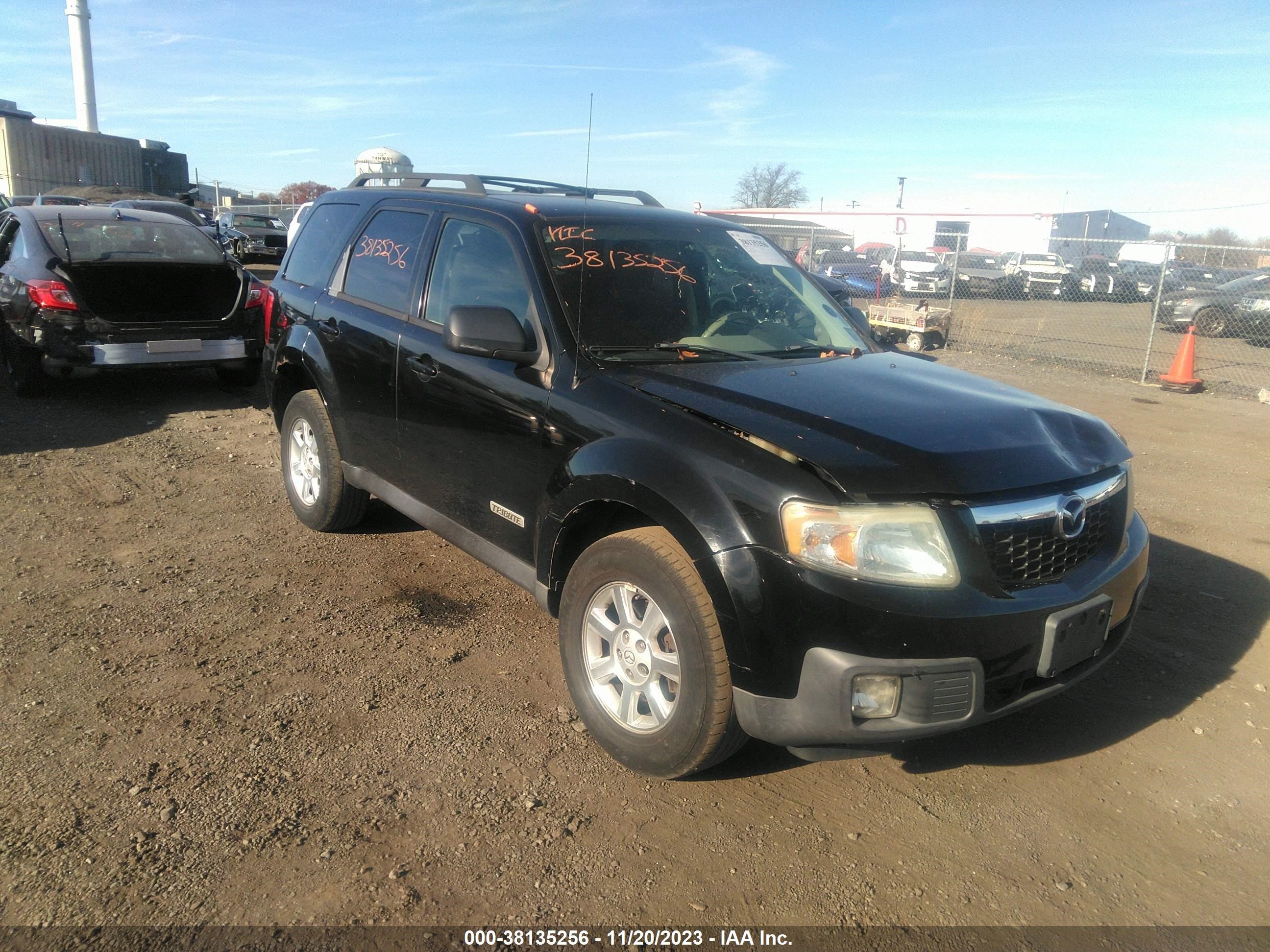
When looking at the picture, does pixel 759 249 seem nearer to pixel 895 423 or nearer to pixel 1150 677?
pixel 895 423

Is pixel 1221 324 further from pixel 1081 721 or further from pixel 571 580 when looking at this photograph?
pixel 571 580

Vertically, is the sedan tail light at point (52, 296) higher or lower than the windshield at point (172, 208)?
lower

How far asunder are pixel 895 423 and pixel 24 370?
8028 millimetres

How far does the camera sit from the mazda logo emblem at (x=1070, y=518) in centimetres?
280

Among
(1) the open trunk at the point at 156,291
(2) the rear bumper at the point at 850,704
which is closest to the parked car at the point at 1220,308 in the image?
(1) the open trunk at the point at 156,291

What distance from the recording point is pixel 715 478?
8.89 ft

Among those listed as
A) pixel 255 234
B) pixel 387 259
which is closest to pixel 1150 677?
pixel 387 259

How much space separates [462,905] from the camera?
2.47 m

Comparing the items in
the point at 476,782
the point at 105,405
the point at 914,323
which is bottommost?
the point at 476,782

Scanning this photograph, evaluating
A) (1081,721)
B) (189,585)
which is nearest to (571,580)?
(1081,721)

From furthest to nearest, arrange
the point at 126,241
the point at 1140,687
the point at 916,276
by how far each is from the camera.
A: the point at 916,276 → the point at 126,241 → the point at 1140,687

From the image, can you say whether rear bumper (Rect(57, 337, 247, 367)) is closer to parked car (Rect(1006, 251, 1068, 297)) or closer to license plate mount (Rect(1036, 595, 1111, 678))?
license plate mount (Rect(1036, 595, 1111, 678))

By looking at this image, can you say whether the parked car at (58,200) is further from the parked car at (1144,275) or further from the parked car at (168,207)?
the parked car at (1144,275)

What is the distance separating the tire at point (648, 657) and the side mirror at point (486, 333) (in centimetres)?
83
